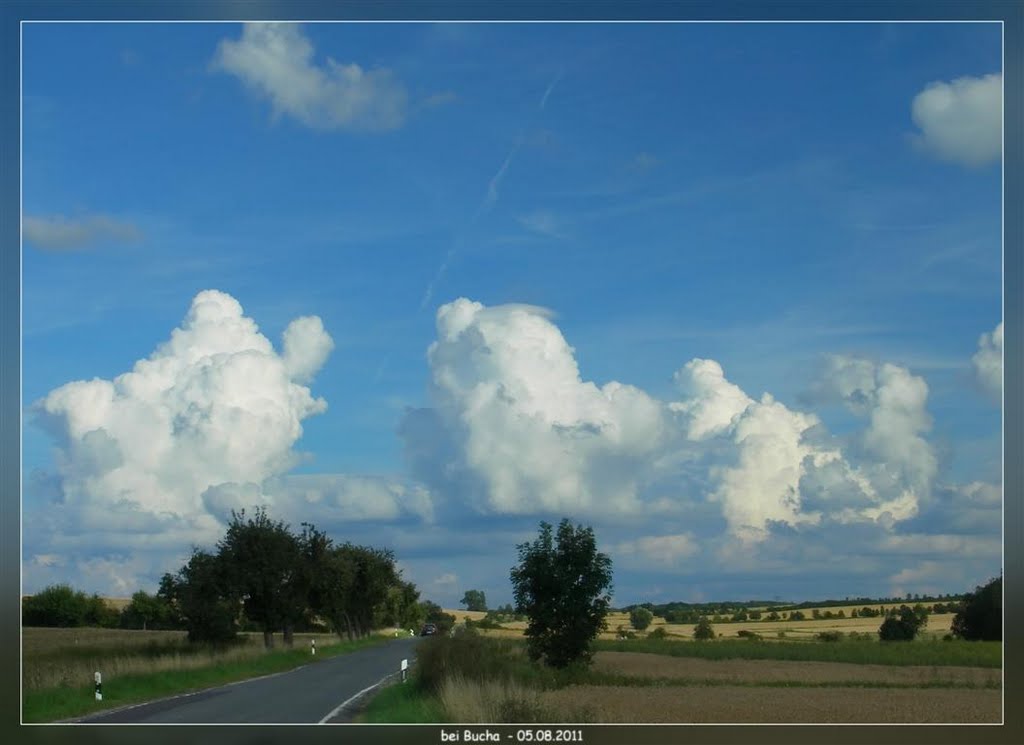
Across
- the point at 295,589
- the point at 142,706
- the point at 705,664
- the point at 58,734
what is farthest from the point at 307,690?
the point at 295,589

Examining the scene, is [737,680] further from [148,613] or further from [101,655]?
[148,613]

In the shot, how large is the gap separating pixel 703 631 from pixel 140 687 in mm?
12327

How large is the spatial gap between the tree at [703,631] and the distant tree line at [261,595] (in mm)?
5494

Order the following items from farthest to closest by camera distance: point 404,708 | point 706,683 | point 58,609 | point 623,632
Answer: point 58,609 < point 623,632 < point 706,683 < point 404,708

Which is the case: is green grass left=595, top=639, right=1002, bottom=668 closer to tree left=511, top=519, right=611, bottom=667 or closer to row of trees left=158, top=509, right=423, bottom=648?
tree left=511, top=519, right=611, bottom=667

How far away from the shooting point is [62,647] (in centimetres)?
3166

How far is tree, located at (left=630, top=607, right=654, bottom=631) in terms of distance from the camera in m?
24.1

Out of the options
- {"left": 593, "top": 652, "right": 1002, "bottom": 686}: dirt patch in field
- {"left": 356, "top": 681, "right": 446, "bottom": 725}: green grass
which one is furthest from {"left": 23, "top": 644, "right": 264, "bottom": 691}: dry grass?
{"left": 593, "top": 652, "right": 1002, "bottom": 686}: dirt patch in field

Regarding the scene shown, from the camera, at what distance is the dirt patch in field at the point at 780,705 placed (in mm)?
17859

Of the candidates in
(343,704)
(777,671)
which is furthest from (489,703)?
(777,671)

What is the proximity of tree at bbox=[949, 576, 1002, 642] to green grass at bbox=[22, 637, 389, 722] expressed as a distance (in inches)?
568

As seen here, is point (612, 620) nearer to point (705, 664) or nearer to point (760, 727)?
point (705, 664)

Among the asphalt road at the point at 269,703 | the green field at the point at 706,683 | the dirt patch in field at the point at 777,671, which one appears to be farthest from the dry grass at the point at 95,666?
the dirt patch in field at the point at 777,671

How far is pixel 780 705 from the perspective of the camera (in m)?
19.5
